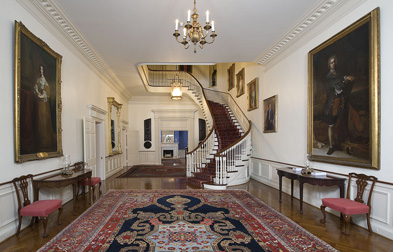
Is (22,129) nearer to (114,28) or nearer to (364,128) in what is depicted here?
(114,28)

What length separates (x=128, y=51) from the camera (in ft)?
21.5

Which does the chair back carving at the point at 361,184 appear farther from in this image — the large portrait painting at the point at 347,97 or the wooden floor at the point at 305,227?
the wooden floor at the point at 305,227

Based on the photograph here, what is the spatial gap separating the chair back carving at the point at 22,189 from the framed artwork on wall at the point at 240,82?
8.36m

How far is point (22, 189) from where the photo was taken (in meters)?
3.62

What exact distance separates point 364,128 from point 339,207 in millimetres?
1357

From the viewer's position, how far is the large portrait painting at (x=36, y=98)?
3588mm

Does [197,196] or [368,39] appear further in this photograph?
[197,196]

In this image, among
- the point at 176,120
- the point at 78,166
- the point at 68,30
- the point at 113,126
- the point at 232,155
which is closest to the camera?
the point at 68,30

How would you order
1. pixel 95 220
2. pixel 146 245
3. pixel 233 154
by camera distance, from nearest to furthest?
pixel 146 245 < pixel 95 220 < pixel 233 154

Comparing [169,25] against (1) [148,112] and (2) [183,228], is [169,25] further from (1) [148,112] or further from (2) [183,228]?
(1) [148,112]

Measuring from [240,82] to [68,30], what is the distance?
724 centimetres

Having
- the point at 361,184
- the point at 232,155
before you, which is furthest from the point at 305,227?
the point at 232,155

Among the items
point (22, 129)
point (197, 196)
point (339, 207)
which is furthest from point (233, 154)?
point (22, 129)

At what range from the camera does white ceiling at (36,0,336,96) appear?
4312mm
